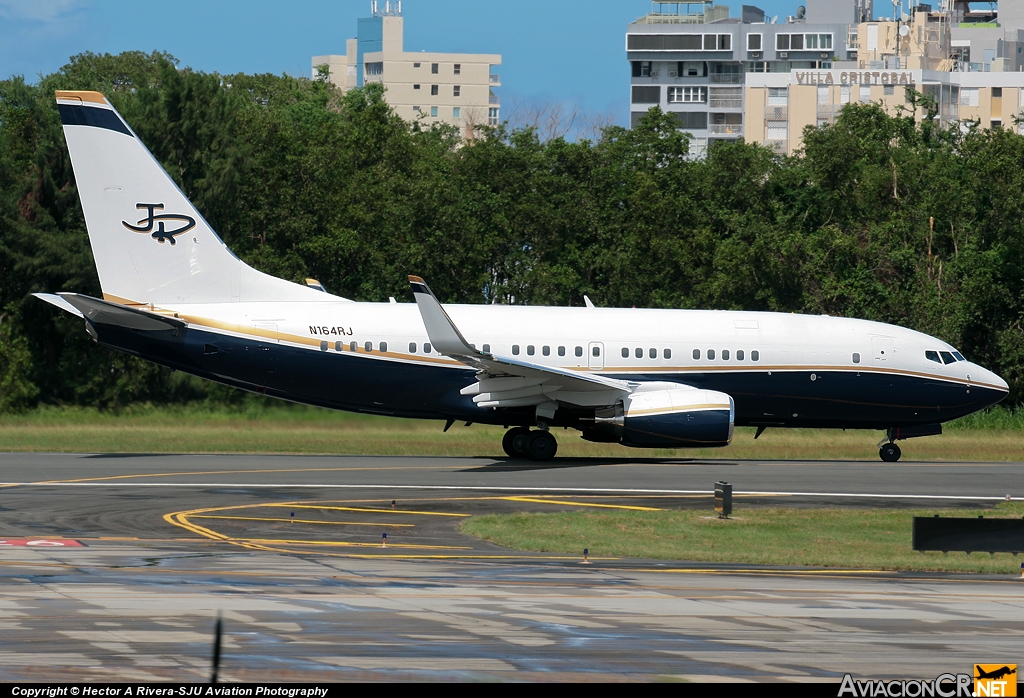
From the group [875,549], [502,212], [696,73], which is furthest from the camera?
[696,73]

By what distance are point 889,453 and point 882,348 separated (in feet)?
9.33

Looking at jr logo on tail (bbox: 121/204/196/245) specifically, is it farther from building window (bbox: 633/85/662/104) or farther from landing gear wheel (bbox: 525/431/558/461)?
building window (bbox: 633/85/662/104)

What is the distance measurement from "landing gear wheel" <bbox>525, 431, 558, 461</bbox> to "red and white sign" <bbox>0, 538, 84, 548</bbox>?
15016 mm

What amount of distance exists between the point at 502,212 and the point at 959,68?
414 feet

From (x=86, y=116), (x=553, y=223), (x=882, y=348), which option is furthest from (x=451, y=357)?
(x=553, y=223)

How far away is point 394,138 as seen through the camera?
2350 inches

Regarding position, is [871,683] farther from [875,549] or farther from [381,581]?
[875,549]

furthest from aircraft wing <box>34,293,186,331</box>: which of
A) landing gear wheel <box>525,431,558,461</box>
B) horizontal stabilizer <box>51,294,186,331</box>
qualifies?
landing gear wheel <box>525,431,558,461</box>

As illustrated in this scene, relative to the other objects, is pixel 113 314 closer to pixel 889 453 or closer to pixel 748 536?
pixel 748 536

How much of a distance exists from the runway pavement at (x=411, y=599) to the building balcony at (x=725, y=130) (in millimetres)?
157675

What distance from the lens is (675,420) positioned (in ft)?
97.9

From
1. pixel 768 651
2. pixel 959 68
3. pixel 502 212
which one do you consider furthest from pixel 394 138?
pixel 959 68

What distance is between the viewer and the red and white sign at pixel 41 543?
1800cm

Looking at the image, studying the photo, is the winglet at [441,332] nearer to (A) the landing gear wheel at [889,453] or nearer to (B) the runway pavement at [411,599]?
(B) the runway pavement at [411,599]
